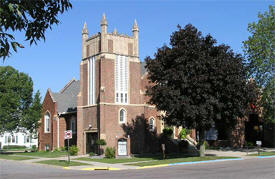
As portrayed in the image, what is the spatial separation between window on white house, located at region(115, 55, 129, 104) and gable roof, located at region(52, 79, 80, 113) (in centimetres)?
949

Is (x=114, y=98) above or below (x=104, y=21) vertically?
below

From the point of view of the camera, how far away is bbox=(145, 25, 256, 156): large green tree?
29672mm

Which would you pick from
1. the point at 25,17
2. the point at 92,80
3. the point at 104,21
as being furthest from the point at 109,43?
the point at 25,17

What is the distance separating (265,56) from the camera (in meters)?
39.0

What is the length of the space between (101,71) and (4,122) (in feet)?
50.8

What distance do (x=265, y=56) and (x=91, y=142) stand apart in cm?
2148

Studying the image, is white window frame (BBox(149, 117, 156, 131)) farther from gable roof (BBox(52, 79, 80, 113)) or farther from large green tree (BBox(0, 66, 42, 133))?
large green tree (BBox(0, 66, 42, 133))

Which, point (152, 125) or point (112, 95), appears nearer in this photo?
point (112, 95)

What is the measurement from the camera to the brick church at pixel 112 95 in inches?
1548

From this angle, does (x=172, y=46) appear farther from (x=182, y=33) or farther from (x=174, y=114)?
(x=174, y=114)

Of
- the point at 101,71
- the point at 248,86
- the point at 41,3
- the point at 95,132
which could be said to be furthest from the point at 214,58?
the point at 41,3

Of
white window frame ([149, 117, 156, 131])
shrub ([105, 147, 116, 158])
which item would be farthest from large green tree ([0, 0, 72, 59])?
white window frame ([149, 117, 156, 131])

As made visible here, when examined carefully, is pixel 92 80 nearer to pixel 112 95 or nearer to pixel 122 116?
pixel 112 95

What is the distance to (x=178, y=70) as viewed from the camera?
30719mm
